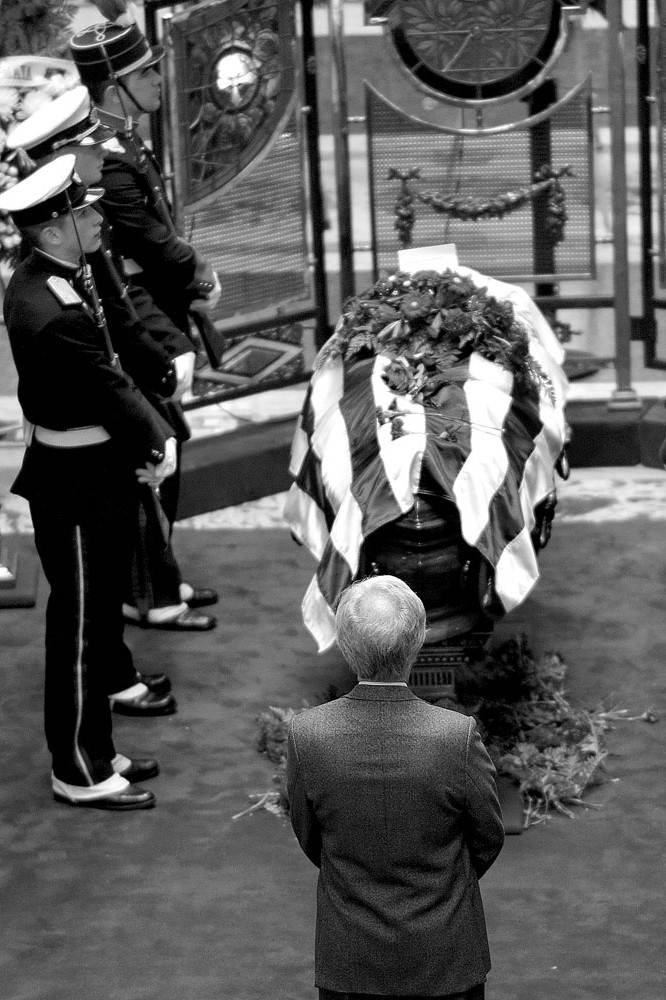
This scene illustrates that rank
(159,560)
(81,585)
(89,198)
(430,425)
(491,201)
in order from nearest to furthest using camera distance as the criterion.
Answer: (89,198)
(81,585)
(430,425)
(159,560)
(491,201)

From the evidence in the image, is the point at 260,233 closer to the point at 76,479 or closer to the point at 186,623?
the point at 186,623

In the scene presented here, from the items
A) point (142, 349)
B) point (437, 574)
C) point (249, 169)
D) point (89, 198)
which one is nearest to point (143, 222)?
point (142, 349)

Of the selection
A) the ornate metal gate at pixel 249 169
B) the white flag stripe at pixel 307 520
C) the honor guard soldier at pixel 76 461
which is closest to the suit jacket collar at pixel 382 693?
the honor guard soldier at pixel 76 461

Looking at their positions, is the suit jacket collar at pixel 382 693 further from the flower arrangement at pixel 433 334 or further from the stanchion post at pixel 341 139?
the stanchion post at pixel 341 139

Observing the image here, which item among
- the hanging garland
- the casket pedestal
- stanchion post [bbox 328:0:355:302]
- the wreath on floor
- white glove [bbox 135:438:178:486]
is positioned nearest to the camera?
the casket pedestal

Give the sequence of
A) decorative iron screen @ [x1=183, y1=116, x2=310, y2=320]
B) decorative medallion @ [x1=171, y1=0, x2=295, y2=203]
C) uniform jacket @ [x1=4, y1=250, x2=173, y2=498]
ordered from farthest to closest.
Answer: decorative iron screen @ [x1=183, y1=116, x2=310, y2=320], decorative medallion @ [x1=171, y1=0, x2=295, y2=203], uniform jacket @ [x1=4, y1=250, x2=173, y2=498]

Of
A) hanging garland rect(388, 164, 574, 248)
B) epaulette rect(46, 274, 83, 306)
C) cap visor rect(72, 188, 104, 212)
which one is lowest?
hanging garland rect(388, 164, 574, 248)

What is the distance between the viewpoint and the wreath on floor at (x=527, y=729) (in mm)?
4711

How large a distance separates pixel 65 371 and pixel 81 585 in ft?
2.00

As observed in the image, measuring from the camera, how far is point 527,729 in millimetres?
5043

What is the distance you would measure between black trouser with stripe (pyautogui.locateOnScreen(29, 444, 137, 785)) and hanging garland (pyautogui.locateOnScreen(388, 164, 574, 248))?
9.85 ft

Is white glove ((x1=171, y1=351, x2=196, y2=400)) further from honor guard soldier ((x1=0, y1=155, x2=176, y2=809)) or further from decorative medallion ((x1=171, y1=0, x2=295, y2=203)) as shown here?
decorative medallion ((x1=171, y1=0, x2=295, y2=203))

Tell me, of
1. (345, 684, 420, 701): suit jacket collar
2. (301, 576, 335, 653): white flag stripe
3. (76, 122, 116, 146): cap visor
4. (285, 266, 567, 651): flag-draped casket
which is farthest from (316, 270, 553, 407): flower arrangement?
(345, 684, 420, 701): suit jacket collar

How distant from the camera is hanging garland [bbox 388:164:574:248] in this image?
24.0 ft
